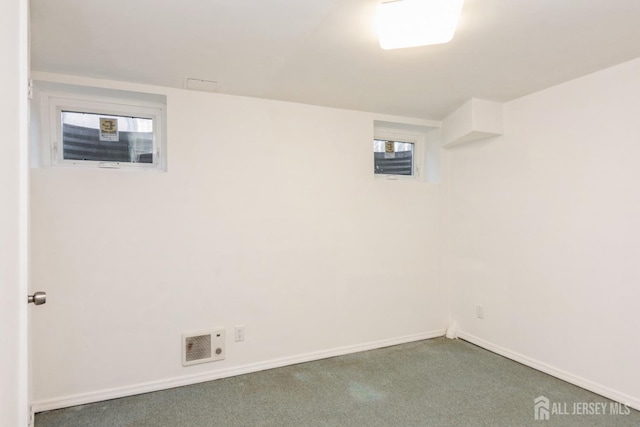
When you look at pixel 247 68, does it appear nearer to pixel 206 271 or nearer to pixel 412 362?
pixel 206 271

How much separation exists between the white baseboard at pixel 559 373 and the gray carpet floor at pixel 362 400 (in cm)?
5

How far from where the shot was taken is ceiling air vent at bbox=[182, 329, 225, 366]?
7.95 ft

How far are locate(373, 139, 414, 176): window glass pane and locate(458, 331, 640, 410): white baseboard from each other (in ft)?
5.54

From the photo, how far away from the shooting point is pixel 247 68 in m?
2.19

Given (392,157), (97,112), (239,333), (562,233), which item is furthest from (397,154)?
(97,112)

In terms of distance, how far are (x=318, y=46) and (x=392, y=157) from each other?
5.45 ft

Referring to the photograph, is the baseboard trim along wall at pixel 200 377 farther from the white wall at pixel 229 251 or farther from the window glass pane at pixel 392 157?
the window glass pane at pixel 392 157

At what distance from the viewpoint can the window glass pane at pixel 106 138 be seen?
7.66ft

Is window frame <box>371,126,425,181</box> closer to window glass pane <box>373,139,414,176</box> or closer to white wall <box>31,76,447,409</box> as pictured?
window glass pane <box>373,139,414,176</box>

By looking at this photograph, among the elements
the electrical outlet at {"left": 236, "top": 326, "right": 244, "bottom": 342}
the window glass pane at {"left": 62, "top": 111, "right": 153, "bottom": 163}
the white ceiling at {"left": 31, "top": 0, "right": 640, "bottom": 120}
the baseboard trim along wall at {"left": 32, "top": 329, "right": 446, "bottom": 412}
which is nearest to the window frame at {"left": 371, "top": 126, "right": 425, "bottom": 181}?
the white ceiling at {"left": 31, "top": 0, "right": 640, "bottom": 120}

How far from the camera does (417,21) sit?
1.58m

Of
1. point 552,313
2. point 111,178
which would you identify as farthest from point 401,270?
point 111,178

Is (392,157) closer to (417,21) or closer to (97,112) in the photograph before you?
(417,21)

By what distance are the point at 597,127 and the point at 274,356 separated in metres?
2.80
